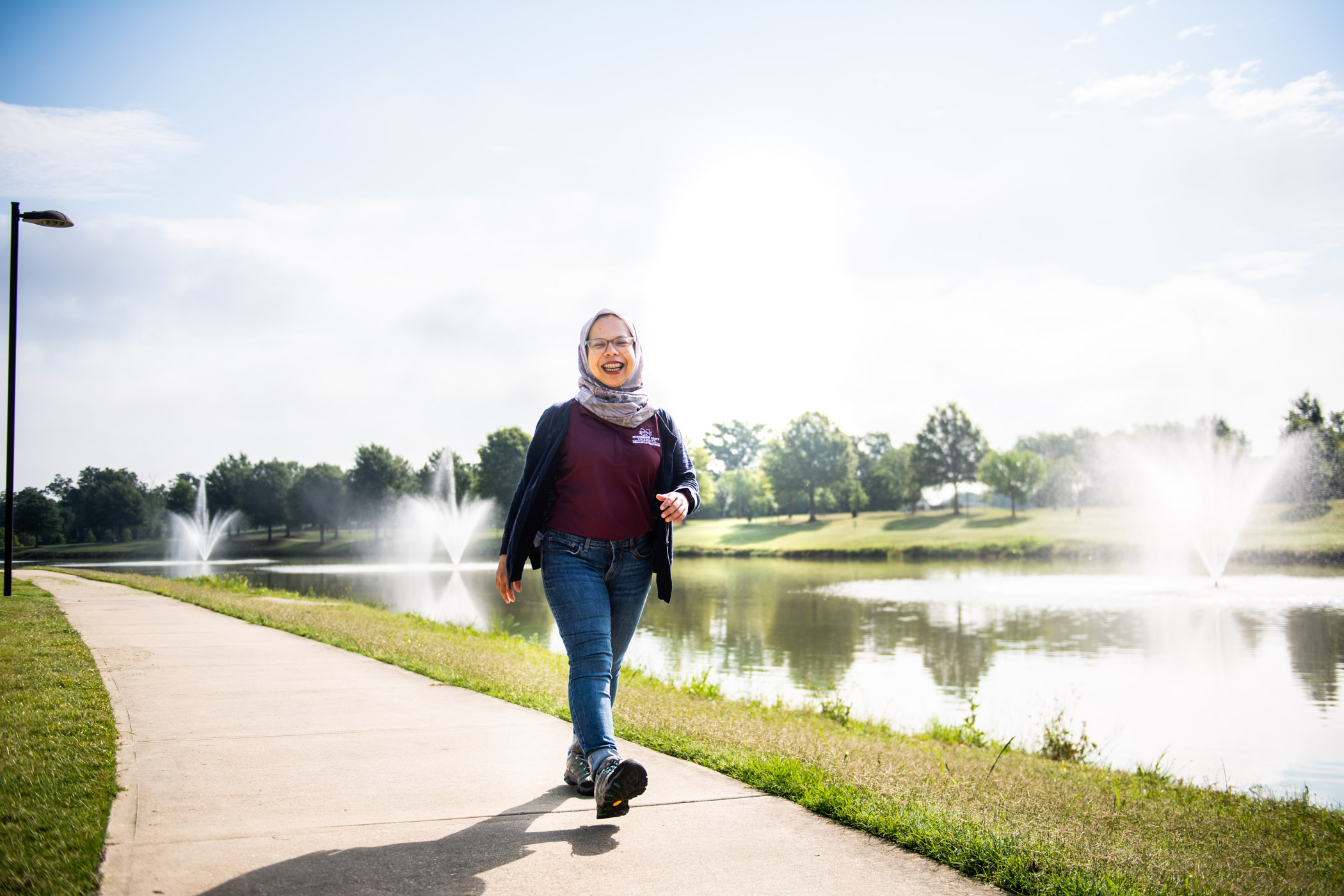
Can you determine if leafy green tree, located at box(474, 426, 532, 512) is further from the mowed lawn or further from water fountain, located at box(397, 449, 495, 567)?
the mowed lawn

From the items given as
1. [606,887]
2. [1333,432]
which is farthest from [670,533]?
[1333,432]

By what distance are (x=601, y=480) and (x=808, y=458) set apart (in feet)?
232

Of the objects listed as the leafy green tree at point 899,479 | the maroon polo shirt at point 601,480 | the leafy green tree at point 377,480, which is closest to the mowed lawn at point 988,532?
the leafy green tree at point 899,479

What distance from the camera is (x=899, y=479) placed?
282 feet

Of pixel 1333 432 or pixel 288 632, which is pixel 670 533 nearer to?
pixel 288 632

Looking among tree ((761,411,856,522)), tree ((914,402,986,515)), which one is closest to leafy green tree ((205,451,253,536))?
tree ((761,411,856,522))

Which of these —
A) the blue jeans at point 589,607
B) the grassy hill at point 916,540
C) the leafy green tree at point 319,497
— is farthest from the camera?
the leafy green tree at point 319,497

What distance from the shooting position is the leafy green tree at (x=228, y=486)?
78.8m

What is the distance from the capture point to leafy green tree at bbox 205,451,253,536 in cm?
7875

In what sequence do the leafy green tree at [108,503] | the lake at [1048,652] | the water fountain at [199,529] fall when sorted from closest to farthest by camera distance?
the lake at [1048,652]
the water fountain at [199,529]
the leafy green tree at [108,503]

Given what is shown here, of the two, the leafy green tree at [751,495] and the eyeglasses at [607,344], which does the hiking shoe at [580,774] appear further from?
the leafy green tree at [751,495]

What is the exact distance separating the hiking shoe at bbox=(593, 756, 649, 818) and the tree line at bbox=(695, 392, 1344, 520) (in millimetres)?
58174

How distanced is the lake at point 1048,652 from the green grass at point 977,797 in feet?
5.46

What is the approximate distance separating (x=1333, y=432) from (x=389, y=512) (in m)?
71.3
